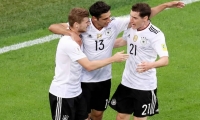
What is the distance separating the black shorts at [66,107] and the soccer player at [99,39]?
1.20 ft

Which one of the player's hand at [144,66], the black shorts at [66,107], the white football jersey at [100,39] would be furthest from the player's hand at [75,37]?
the player's hand at [144,66]

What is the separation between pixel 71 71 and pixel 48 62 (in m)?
4.12

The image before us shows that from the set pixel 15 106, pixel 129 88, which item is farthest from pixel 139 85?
pixel 15 106

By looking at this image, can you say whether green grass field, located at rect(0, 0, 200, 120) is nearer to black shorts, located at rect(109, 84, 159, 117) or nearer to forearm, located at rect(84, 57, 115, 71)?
black shorts, located at rect(109, 84, 159, 117)

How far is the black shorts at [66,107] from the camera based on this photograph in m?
9.46

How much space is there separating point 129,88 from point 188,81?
2.70 metres

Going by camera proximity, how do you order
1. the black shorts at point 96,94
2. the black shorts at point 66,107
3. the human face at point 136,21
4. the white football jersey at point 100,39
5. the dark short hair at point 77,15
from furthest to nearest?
the black shorts at point 96,94 → the white football jersey at point 100,39 → the human face at point 136,21 → the black shorts at point 66,107 → the dark short hair at point 77,15

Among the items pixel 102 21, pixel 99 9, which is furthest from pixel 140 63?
pixel 99 9

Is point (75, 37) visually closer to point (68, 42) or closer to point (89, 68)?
point (68, 42)

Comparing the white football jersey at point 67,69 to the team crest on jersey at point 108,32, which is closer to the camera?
the white football jersey at point 67,69

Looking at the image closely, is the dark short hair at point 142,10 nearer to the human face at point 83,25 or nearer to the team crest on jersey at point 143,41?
the team crest on jersey at point 143,41

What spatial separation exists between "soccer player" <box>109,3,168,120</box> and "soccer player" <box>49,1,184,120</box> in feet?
0.67

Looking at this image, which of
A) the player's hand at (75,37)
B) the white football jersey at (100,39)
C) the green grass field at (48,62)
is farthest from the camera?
the green grass field at (48,62)

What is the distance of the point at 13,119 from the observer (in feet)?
36.7
